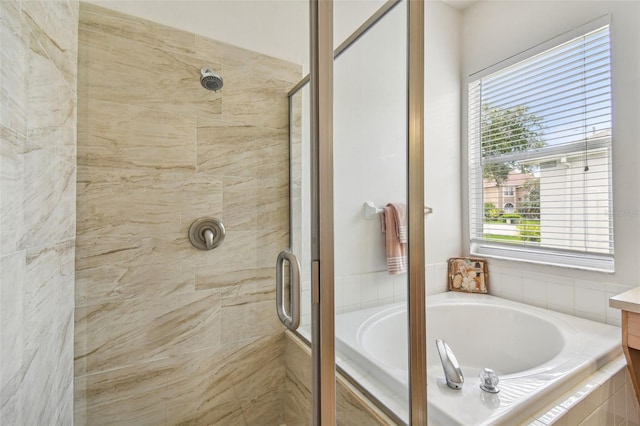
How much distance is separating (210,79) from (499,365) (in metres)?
2.04

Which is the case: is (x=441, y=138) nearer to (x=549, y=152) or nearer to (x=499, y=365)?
(x=549, y=152)

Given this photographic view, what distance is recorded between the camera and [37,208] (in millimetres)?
595

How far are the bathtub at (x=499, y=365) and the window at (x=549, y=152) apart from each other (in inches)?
16.2

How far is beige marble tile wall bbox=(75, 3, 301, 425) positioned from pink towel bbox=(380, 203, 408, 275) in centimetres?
32

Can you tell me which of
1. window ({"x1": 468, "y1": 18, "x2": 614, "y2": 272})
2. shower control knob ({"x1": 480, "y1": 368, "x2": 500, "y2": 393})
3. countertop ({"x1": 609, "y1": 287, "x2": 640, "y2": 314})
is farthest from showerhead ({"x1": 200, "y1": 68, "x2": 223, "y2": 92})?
window ({"x1": 468, "y1": 18, "x2": 614, "y2": 272})

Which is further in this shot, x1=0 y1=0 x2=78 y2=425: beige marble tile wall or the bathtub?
the bathtub

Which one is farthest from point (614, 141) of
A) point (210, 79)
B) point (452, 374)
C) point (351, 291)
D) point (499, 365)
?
point (210, 79)

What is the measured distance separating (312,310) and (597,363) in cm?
121

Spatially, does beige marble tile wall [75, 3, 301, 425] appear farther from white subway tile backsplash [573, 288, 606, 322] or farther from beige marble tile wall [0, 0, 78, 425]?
white subway tile backsplash [573, 288, 606, 322]

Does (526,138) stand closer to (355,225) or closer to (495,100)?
(495,100)

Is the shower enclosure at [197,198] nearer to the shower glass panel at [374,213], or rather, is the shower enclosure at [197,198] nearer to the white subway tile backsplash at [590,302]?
the shower glass panel at [374,213]

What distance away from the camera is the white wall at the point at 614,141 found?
1.37 meters

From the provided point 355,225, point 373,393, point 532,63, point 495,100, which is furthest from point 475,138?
point 373,393

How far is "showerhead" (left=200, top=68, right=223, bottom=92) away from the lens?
954 mm
